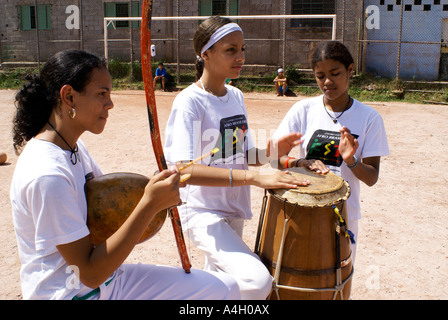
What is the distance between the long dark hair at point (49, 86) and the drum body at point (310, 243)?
1.19m

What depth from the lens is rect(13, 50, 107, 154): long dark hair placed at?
1.91 meters

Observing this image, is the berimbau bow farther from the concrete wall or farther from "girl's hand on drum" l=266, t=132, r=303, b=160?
the concrete wall

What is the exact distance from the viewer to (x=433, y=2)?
16.4 meters

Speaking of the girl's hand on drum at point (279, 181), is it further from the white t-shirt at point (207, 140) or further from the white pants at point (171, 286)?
the white pants at point (171, 286)

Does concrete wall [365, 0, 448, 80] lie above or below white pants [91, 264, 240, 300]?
above

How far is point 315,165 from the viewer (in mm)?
2662

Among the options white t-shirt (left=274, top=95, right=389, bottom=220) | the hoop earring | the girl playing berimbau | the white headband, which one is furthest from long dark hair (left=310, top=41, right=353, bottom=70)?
the hoop earring

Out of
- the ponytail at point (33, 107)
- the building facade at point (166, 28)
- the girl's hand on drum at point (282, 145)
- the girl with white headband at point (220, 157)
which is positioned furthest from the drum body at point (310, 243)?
the building facade at point (166, 28)

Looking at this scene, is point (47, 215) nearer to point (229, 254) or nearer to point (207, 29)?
point (229, 254)

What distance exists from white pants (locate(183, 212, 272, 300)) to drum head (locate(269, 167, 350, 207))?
0.35 meters

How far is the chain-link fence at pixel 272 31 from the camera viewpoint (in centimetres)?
1656

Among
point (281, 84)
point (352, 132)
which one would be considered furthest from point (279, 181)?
point (281, 84)
